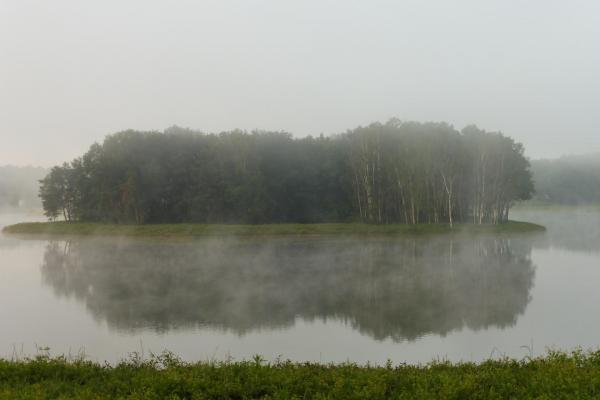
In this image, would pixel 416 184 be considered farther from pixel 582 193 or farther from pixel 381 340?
pixel 582 193

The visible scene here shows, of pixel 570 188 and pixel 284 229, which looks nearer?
pixel 284 229

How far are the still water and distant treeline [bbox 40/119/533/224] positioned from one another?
85.0 feet

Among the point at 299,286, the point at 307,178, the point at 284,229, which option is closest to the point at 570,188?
the point at 307,178

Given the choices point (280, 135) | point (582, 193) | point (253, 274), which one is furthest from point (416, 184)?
point (582, 193)

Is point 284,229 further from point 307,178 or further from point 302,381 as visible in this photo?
point 302,381

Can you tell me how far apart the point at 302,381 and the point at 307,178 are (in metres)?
66.8

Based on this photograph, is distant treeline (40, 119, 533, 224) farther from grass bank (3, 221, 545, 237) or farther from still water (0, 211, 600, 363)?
still water (0, 211, 600, 363)

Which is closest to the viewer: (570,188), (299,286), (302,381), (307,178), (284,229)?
(302,381)

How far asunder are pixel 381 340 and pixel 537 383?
24.7 ft

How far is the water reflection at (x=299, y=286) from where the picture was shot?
19453 mm

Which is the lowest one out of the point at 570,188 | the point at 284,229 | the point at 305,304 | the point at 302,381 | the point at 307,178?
the point at 305,304

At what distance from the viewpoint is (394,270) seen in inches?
1264

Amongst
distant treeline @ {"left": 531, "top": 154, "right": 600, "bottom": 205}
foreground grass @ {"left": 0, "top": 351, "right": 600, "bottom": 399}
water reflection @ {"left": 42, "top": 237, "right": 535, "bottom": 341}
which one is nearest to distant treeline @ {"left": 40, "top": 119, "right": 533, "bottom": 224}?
water reflection @ {"left": 42, "top": 237, "right": 535, "bottom": 341}

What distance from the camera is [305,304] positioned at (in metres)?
22.1
